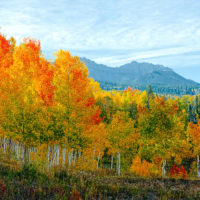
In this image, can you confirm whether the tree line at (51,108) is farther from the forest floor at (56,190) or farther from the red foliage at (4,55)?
the forest floor at (56,190)

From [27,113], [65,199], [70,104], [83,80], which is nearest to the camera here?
[65,199]

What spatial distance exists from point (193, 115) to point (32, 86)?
89752 millimetres

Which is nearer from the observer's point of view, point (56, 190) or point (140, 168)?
point (56, 190)

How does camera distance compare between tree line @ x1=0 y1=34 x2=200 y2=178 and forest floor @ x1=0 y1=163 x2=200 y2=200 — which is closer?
forest floor @ x1=0 y1=163 x2=200 y2=200

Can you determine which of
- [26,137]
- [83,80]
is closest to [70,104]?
[83,80]

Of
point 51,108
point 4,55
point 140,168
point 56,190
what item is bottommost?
point 140,168

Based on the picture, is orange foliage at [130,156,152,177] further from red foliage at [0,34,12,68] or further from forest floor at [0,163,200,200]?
red foliage at [0,34,12,68]

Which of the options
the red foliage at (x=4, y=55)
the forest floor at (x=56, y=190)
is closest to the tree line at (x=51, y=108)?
the red foliage at (x=4, y=55)

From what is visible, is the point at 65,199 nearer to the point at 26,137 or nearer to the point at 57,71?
the point at 26,137

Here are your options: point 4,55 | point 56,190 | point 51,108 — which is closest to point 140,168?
point 51,108

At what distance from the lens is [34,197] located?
927 cm

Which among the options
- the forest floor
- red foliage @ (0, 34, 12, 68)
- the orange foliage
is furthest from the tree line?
the orange foliage

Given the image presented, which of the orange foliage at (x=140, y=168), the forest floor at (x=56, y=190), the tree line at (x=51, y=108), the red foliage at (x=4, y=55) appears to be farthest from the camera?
the orange foliage at (x=140, y=168)

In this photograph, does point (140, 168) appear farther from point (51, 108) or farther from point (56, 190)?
point (56, 190)
